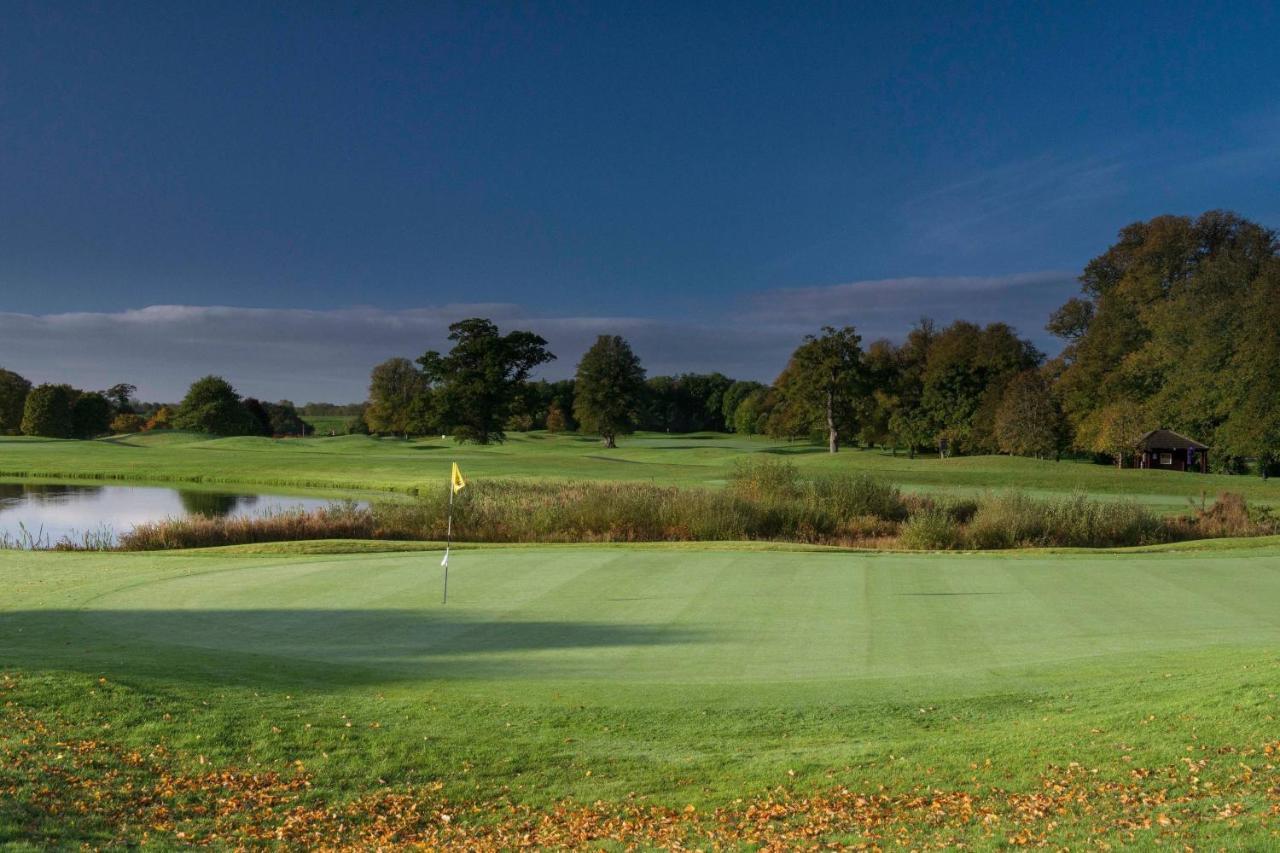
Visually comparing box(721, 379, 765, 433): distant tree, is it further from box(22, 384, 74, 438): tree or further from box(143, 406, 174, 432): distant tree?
box(22, 384, 74, 438): tree

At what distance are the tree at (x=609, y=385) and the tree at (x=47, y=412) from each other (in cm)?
4742

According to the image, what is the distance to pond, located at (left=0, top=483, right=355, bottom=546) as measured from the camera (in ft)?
89.8

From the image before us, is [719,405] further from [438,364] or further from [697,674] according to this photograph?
[697,674]

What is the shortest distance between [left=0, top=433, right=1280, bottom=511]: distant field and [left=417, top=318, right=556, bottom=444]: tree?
2350mm

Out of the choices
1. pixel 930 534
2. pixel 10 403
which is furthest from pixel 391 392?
pixel 930 534

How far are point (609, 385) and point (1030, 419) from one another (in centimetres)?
2908

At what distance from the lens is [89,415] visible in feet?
291

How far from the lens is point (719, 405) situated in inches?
4870

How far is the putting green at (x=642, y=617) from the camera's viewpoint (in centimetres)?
909

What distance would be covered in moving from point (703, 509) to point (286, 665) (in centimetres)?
1539

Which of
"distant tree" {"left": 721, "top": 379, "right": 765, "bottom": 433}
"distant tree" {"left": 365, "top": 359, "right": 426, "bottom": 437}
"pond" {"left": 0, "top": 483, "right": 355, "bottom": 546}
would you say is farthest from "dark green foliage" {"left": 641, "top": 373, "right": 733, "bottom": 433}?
"pond" {"left": 0, "top": 483, "right": 355, "bottom": 546}

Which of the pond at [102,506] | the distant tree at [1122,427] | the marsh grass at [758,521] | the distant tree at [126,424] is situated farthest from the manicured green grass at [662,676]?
the distant tree at [126,424]

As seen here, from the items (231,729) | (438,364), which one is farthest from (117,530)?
(438,364)

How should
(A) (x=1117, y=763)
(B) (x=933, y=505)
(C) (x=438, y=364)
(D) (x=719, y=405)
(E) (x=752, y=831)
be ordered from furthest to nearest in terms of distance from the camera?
(D) (x=719, y=405) < (C) (x=438, y=364) < (B) (x=933, y=505) < (A) (x=1117, y=763) < (E) (x=752, y=831)
